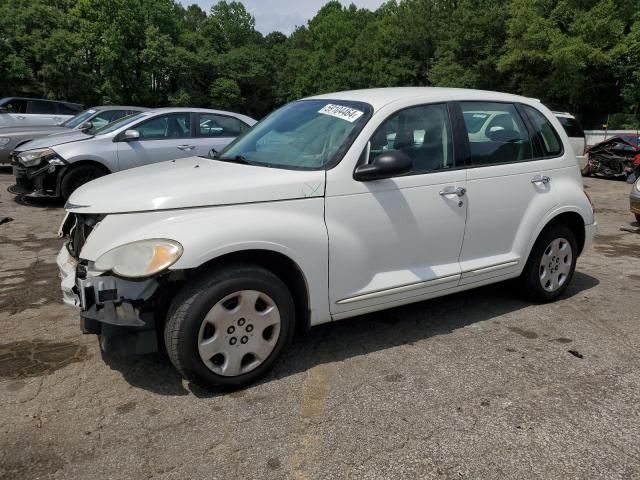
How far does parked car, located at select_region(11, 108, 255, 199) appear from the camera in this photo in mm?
8219

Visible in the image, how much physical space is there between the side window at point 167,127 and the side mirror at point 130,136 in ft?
0.50

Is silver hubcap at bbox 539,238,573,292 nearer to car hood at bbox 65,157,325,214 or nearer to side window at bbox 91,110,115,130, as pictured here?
car hood at bbox 65,157,325,214

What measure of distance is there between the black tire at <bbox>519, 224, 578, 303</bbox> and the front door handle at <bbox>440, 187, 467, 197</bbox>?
1047 millimetres

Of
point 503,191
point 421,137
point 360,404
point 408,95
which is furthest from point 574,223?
point 360,404

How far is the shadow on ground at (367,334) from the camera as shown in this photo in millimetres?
3363

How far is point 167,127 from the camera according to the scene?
870 centimetres

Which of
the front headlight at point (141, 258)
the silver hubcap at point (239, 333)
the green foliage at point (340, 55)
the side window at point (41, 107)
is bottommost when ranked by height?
the silver hubcap at point (239, 333)

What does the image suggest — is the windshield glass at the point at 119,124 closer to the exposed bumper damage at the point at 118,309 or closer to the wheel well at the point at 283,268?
the exposed bumper damage at the point at 118,309

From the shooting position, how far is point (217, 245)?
2961mm

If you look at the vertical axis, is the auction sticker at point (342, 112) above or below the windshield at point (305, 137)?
above

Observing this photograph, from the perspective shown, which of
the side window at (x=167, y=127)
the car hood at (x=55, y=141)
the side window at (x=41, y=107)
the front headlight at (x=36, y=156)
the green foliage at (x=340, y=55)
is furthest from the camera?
the green foliage at (x=340, y=55)

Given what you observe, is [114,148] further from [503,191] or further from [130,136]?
[503,191]

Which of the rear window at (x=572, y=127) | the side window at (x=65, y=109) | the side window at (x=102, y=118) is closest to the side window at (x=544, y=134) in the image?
the side window at (x=102, y=118)

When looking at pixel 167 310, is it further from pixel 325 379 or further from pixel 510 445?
pixel 510 445
